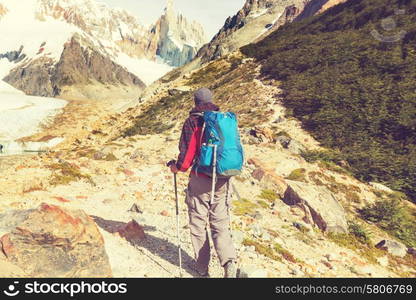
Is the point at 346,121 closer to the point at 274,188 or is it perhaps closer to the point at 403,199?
the point at 403,199

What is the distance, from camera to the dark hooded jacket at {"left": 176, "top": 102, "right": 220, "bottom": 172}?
559 cm

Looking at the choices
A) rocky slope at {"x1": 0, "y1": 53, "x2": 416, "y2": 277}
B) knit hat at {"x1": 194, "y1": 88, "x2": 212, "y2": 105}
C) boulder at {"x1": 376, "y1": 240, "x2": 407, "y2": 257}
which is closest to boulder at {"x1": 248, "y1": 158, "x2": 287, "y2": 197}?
rocky slope at {"x1": 0, "y1": 53, "x2": 416, "y2": 277}

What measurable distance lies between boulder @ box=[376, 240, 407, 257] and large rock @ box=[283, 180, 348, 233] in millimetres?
1036

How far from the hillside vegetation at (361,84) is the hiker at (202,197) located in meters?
11.8

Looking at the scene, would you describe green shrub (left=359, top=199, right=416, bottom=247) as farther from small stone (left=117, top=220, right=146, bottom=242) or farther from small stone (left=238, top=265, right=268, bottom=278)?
small stone (left=117, top=220, right=146, bottom=242)

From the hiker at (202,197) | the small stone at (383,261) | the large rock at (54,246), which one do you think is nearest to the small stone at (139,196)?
the large rock at (54,246)

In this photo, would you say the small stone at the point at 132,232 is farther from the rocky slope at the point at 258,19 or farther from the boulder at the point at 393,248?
the rocky slope at the point at 258,19

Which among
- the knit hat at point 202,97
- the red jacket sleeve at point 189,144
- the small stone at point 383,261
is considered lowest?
the small stone at point 383,261

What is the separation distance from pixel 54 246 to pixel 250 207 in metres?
6.70

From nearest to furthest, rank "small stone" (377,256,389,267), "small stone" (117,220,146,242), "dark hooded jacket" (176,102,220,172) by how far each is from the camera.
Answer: "dark hooded jacket" (176,102,220,172)
"small stone" (117,220,146,242)
"small stone" (377,256,389,267)

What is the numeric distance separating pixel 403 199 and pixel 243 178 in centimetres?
648

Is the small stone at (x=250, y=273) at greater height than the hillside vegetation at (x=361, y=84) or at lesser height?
lesser

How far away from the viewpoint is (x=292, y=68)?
98.9 ft

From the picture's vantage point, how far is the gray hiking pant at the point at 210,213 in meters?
5.83
